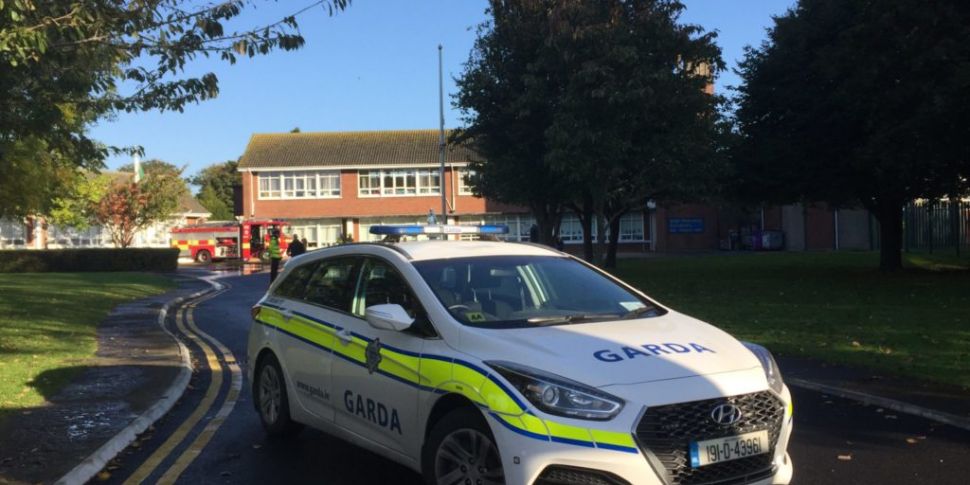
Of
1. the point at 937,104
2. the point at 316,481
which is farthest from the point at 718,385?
the point at 937,104

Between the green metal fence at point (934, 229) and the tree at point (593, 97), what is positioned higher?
the tree at point (593, 97)

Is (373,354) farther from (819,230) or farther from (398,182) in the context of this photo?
(398,182)

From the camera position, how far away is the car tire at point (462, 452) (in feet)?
13.9

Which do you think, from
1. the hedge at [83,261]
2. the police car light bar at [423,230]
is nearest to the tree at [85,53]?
the police car light bar at [423,230]

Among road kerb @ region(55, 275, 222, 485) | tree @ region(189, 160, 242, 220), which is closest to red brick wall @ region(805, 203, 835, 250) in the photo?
road kerb @ region(55, 275, 222, 485)

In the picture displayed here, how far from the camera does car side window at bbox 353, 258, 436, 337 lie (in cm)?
500

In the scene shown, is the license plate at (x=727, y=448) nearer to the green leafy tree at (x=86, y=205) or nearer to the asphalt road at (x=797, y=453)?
the asphalt road at (x=797, y=453)

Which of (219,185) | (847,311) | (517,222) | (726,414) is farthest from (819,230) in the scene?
(219,185)

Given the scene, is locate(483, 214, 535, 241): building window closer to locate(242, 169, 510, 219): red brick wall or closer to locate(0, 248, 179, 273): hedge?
locate(242, 169, 510, 219): red brick wall

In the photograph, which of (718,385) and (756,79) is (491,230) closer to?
(718,385)

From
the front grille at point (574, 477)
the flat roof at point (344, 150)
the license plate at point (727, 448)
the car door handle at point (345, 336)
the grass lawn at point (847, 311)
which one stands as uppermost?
the flat roof at point (344, 150)

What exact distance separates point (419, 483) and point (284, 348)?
1.81 meters

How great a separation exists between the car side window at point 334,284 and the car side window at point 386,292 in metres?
0.14

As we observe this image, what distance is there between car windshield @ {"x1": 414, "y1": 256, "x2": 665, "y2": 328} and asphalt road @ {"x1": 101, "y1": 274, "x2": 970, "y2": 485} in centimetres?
134
